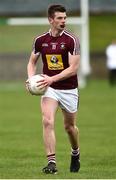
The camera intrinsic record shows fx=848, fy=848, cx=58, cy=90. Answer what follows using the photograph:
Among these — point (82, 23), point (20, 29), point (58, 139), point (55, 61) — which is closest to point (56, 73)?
point (55, 61)

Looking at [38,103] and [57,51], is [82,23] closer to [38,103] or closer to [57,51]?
[38,103]

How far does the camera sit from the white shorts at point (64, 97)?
12.1 metres

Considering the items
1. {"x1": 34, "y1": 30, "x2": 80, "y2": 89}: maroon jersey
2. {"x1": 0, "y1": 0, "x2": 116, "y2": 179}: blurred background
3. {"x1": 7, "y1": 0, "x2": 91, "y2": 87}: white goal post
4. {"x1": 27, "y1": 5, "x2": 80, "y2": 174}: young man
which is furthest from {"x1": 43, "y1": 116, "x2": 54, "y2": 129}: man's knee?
{"x1": 7, "y1": 0, "x2": 91, "y2": 87}: white goal post

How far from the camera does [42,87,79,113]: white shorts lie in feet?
39.7

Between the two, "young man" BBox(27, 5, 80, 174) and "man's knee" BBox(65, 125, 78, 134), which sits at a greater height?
"young man" BBox(27, 5, 80, 174)

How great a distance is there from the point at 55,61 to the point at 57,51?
0.50 ft

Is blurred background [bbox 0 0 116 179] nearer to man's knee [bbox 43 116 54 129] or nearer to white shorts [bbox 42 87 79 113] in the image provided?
man's knee [bbox 43 116 54 129]

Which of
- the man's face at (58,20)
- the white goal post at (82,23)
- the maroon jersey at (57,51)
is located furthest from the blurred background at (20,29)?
the man's face at (58,20)

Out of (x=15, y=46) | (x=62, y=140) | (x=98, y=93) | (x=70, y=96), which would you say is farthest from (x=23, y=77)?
(x=70, y=96)

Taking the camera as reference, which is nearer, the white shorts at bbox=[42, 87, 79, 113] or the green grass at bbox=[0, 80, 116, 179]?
the white shorts at bbox=[42, 87, 79, 113]

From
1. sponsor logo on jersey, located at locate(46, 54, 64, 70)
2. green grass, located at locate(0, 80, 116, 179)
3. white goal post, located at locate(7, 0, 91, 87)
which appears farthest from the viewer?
white goal post, located at locate(7, 0, 91, 87)

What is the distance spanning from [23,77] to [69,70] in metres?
23.7

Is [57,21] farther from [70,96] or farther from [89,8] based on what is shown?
[89,8]

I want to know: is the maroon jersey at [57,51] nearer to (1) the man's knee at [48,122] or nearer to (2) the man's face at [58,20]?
(2) the man's face at [58,20]
